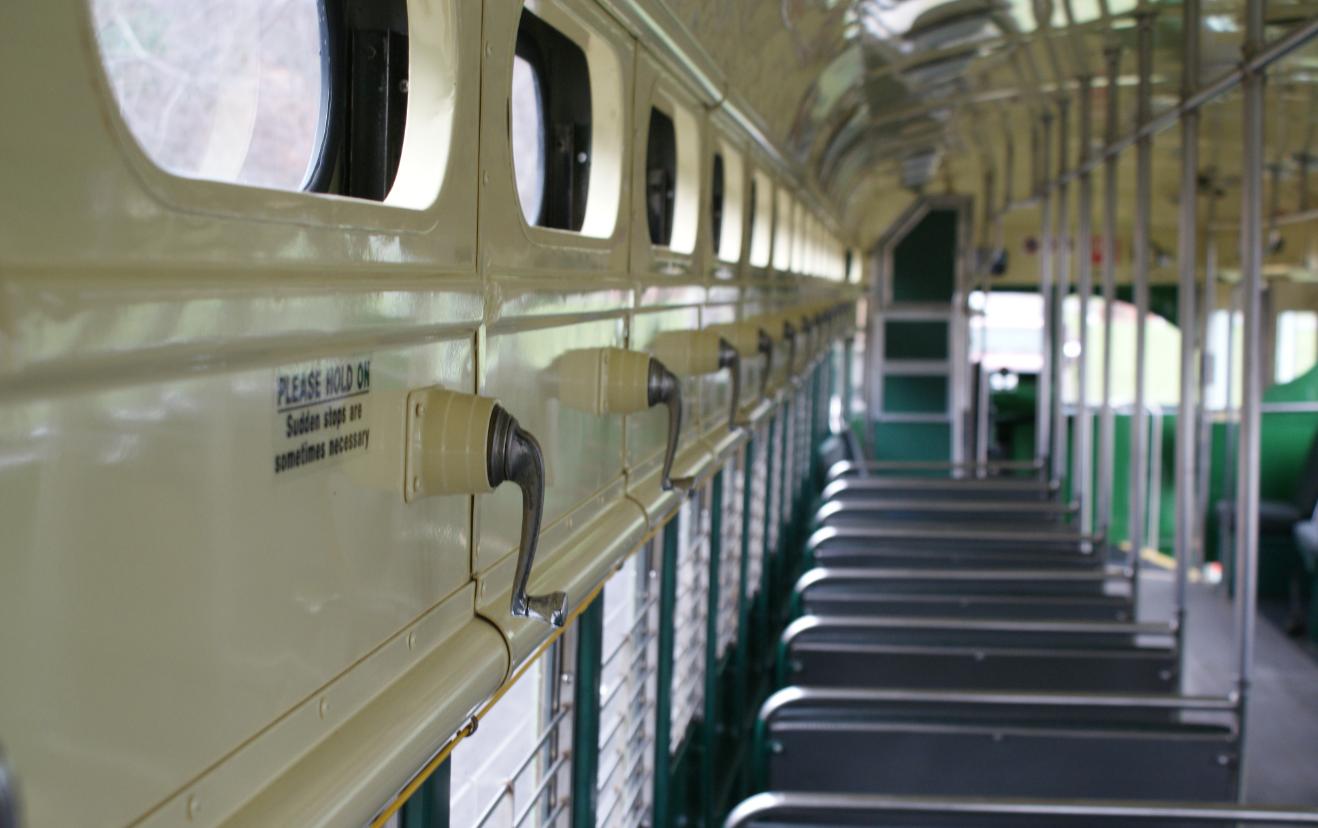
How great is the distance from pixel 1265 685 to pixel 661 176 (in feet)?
19.3

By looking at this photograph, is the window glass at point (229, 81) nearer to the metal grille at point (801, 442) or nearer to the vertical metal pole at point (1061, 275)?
the vertical metal pole at point (1061, 275)

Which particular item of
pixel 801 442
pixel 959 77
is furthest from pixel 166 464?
pixel 801 442

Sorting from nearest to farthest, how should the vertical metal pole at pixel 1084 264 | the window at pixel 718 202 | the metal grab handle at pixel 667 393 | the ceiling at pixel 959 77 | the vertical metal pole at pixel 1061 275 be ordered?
1. the metal grab handle at pixel 667 393
2. the window at pixel 718 202
3. the ceiling at pixel 959 77
4. the vertical metal pole at pixel 1084 264
5. the vertical metal pole at pixel 1061 275

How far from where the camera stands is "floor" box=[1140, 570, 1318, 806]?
5594 millimetres

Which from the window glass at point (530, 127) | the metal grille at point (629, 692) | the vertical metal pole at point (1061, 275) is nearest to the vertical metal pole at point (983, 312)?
the vertical metal pole at point (1061, 275)

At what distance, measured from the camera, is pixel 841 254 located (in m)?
10.0

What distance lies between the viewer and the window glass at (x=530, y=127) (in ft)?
6.33

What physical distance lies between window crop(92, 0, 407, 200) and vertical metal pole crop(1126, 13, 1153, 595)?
3.39m

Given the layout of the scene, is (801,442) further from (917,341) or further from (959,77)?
(917,341)

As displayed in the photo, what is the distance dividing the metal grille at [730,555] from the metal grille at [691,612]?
48 centimetres

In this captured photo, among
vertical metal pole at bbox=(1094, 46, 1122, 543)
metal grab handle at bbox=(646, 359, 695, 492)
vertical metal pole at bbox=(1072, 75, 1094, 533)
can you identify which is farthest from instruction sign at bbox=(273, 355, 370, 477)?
vertical metal pole at bbox=(1072, 75, 1094, 533)

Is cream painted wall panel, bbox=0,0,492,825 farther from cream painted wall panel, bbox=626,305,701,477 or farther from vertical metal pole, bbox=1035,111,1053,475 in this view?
vertical metal pole, bbox=1035,111,1053,475

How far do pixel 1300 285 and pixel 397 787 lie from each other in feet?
37.3

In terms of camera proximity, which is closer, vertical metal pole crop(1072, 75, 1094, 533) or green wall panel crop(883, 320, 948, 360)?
vertical metal pole crop(1072, 75, 1094, 533)
